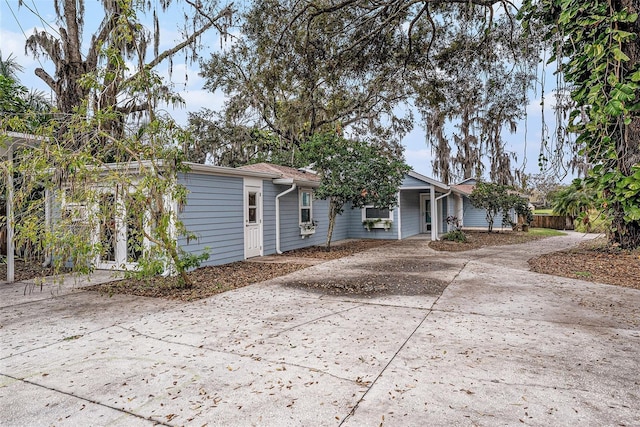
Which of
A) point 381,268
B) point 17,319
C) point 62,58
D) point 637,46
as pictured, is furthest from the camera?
point 62,58

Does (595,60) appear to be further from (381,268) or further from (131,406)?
(131,406)

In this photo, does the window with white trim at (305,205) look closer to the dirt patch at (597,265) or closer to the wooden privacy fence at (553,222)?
the dirt patch at (597,265)

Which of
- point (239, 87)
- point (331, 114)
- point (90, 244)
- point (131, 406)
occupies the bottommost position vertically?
point (131, 406)

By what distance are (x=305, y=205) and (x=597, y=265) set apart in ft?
26.9

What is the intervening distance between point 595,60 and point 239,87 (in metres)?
14.8

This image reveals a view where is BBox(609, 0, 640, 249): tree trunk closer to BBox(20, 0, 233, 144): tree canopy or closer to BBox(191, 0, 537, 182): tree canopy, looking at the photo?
BBox(191, 0, 537, 182): tree canopy

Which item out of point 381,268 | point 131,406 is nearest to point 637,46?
point 381,268

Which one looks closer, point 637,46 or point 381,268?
point 637,46

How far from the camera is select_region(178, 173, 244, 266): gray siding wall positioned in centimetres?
812

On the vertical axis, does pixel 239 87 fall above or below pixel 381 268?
above

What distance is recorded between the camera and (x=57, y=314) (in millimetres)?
4969

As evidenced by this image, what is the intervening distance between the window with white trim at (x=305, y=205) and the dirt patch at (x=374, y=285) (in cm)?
549

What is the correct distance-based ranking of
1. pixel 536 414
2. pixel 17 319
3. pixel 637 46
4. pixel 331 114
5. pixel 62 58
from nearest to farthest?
pixel 536 414
pixel 17 319
pixel 637 46
pixel 62 58
pixel 331 114

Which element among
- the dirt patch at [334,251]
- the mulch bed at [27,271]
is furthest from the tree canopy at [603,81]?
the mulch bed at [27,271]
